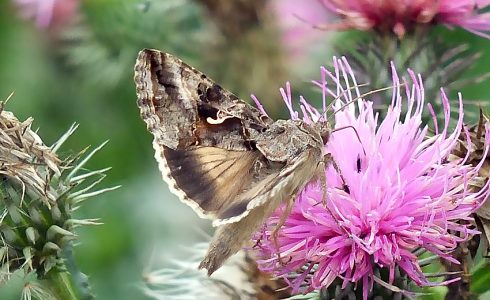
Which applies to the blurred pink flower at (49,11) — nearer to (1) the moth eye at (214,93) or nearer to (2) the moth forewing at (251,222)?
(1) the moth eye at (214,93)

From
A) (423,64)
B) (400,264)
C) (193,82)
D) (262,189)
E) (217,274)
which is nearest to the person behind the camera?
(262,189)

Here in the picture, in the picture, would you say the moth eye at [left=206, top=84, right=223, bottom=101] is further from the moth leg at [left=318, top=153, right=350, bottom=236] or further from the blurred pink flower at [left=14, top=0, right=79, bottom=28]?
the blurred pink flower at [left=14, top=0, right=79, bottom=28]

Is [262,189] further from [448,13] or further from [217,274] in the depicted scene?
[448,13]

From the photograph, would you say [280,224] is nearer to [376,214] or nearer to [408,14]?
[376,214]

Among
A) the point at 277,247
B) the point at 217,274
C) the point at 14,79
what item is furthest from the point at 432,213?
the point at 14,79

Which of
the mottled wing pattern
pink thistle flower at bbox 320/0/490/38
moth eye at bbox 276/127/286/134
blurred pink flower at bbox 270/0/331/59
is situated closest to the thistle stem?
the mottled wing pattern
